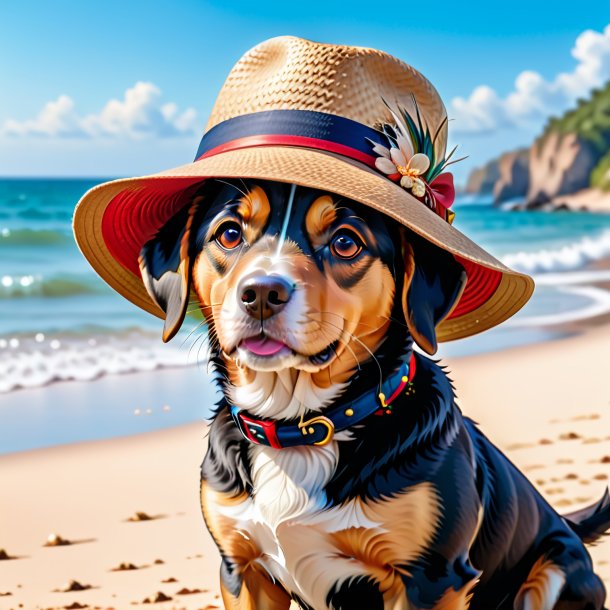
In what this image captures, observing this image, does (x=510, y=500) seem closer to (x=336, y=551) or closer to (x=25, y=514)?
(x=336, y=551)

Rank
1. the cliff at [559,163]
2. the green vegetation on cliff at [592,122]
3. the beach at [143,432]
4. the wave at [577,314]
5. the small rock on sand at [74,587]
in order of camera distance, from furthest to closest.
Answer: the green vegetation on cliff at [592,122] < the cliff at [559,163] < the wave at [577,314] < the beach at [143,432] < the small rock on sand at [74,587]

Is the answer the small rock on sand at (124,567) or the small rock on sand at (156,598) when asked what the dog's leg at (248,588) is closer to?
the small rock on sand at (156,598)

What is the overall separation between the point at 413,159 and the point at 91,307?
9377mm

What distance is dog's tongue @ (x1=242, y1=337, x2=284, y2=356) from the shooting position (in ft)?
7.86

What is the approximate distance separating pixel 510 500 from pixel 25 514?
2.95m

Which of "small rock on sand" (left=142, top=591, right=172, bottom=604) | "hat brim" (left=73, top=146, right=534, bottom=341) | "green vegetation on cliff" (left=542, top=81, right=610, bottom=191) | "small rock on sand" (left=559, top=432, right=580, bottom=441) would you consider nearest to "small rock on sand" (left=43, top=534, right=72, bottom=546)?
"small rock on sand" (left=142, top=591, right=172, bottom=604)

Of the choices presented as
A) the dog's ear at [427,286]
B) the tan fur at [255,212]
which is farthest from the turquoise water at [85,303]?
the dog's ear at [427,286]

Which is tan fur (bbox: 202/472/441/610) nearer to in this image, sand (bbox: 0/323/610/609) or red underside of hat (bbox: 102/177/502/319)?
red underside of hat (bbox: 102/177/502/319)

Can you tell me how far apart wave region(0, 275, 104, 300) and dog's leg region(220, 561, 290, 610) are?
32.3 feet

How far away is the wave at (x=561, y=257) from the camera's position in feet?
54.5

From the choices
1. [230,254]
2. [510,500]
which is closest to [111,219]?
[230,254]

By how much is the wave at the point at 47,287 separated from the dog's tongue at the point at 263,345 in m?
10.2

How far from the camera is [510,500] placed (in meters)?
2.73

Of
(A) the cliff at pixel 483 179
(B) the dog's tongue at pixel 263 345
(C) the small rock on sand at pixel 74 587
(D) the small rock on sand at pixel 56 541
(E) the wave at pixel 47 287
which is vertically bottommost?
(C) the small rock on sand at pixel 74 587
